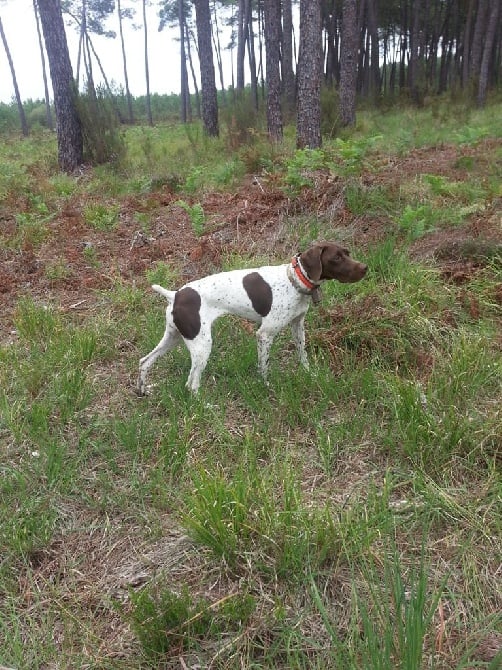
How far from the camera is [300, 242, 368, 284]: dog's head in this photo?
346 cm

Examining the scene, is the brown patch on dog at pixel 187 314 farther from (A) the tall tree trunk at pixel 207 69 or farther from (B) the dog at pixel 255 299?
(A) the tall tree trunk at pixel 207 69

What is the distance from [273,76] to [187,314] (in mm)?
10490

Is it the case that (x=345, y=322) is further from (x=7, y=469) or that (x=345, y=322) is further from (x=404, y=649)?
(x=404, y=649)

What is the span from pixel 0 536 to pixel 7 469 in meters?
0.50

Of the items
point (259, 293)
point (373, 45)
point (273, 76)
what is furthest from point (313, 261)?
point (373, 45)

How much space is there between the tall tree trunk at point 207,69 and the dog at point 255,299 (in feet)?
37.2

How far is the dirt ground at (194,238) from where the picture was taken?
17.4 ft

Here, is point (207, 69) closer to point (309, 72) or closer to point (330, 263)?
point (309, 72)

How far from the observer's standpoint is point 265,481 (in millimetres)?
2578

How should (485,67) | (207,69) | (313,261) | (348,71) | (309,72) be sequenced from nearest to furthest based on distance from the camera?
(313,261)
(309,72)
(348,71)
(207,69)
(485,67)

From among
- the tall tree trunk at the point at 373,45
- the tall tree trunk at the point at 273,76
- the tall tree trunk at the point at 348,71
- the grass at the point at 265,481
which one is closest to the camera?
the grass at the point at 265,481

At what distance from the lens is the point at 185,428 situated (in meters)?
3.12

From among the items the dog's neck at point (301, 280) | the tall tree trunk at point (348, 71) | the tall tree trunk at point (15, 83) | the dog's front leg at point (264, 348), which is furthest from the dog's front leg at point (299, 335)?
the tall tree trunk at point (15, 83)

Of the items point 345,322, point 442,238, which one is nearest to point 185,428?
point 345,322
